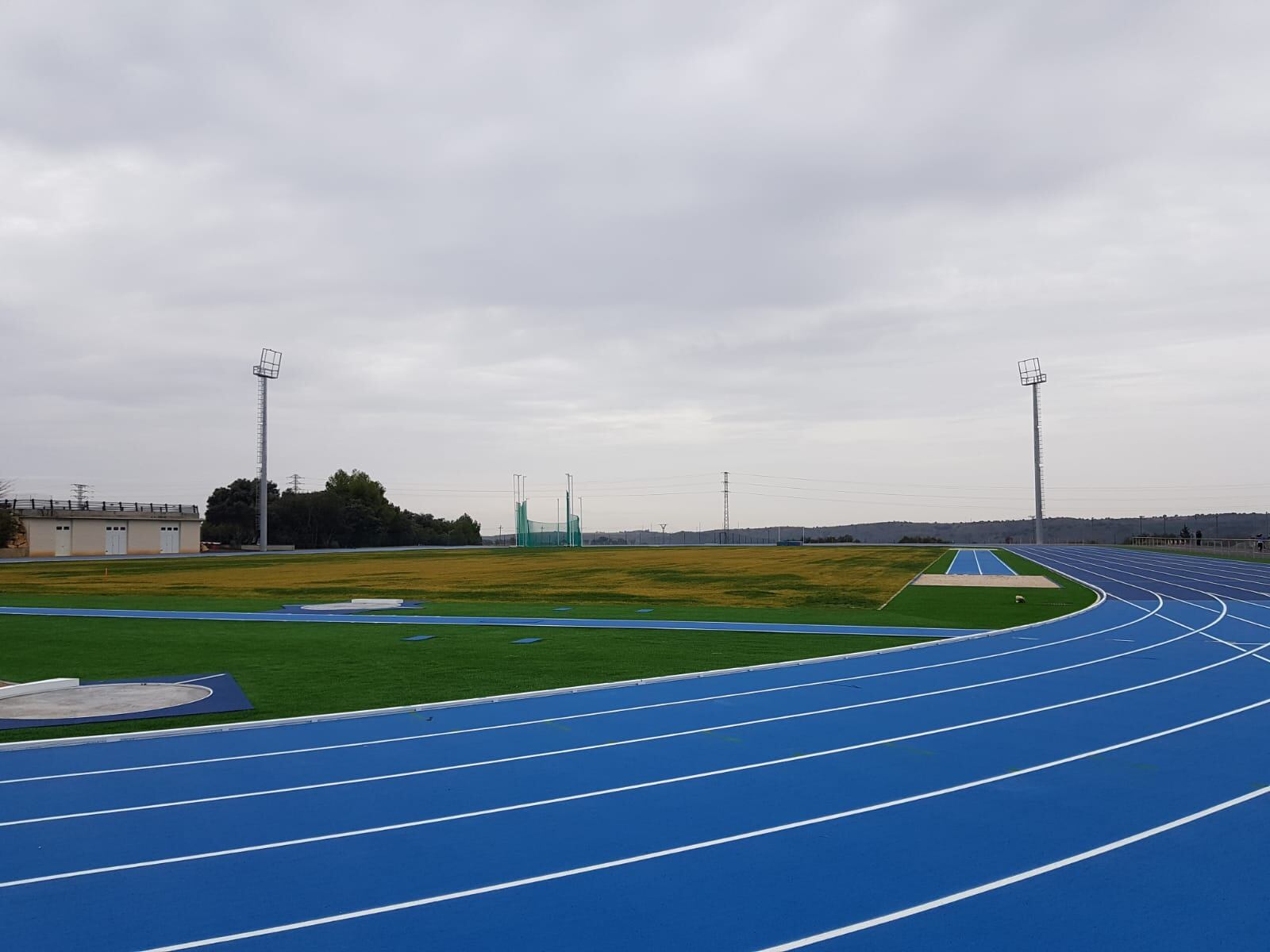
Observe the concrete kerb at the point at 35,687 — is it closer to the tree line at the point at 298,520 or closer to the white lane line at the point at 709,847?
the white lane line at the point at 709,847

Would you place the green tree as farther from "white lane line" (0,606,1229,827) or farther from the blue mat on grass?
"white lane line" (0,606,1229,827)

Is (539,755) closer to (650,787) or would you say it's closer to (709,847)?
(650,787)

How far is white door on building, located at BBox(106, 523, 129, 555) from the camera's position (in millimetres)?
62281

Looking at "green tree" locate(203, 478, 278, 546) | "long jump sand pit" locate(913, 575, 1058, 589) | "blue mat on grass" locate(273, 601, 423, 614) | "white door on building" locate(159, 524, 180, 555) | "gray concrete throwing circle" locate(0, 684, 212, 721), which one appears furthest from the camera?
"green tree" locate(203, 478, 278, 546)

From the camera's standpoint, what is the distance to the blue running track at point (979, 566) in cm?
3553

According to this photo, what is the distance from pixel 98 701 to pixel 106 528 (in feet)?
198

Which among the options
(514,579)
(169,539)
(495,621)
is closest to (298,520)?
(169,539)

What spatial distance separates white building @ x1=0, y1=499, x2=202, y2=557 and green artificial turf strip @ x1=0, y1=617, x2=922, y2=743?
49024mm

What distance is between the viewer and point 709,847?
5.82m

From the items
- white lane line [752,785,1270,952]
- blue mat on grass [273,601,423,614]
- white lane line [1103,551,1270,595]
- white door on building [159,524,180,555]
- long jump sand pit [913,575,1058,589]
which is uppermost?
white door on building [159,524,180,555]

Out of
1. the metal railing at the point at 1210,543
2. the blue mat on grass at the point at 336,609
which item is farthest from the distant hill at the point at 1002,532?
the blue mat on grass at the point at 336,609

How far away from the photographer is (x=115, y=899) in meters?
4.98

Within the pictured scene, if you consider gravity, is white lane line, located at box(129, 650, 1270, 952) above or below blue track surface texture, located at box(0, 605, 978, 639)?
above

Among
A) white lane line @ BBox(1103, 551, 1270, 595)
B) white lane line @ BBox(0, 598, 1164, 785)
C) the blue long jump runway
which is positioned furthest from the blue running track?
the blue long jump runway
